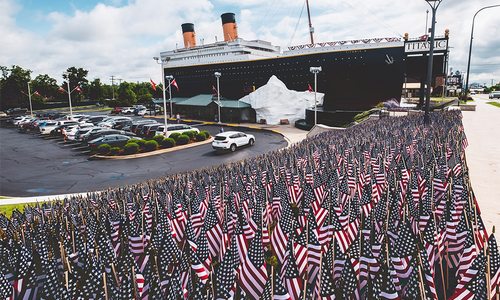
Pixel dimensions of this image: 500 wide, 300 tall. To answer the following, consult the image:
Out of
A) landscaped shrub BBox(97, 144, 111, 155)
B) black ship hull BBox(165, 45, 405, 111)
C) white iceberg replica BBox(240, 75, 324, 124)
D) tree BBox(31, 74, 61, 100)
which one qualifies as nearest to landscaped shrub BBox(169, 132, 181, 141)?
landscaped shrub BBox(97, 144, 111, 155)

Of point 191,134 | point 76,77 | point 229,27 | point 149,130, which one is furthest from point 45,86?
point 191,134

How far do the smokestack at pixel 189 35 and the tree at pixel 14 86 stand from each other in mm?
36089

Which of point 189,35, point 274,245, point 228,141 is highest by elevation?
point 189,35

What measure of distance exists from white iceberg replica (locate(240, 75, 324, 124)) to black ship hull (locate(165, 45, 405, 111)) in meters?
2.16

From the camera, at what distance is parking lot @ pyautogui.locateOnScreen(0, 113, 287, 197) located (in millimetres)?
17500

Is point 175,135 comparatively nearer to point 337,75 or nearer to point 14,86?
point 337,75

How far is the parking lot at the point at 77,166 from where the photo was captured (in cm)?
1750

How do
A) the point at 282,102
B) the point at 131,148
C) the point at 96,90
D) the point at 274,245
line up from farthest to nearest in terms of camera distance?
the point at 96,90, the point at 282,102, the point at 131,148, the point at 274,245

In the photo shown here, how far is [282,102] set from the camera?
152 feet

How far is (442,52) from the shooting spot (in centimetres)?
3716

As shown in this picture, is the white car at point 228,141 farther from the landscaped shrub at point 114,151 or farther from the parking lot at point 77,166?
the landscaped shrub at point 114,151

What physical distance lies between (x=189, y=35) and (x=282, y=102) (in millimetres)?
33248

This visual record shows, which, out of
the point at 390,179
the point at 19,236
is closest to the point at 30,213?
the point at 19,236

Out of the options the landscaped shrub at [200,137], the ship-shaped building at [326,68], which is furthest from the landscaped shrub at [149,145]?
the ship-shaped building at [326,68]
